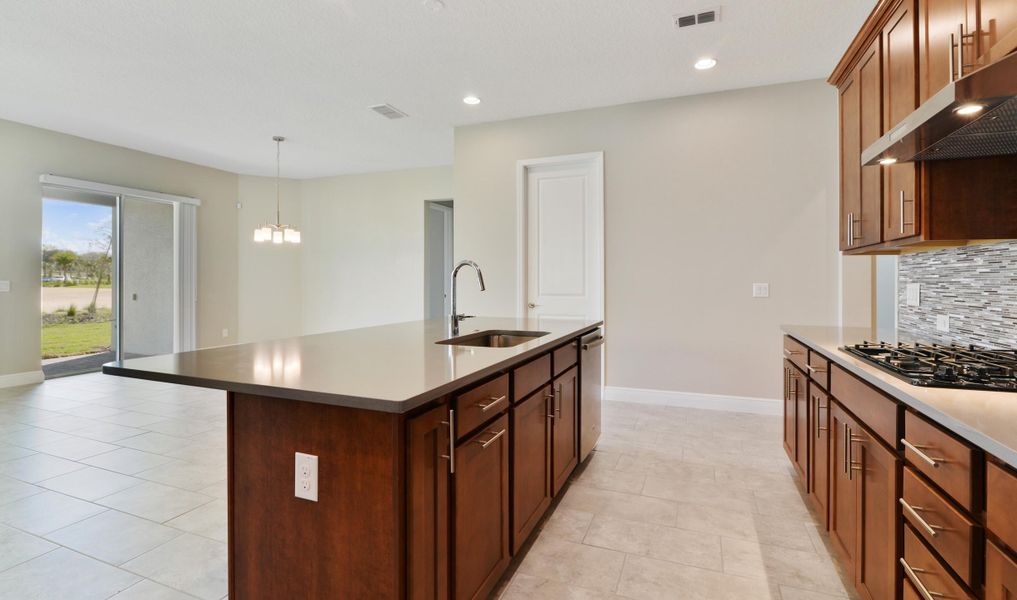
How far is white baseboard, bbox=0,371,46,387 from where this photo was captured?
16.4 feet

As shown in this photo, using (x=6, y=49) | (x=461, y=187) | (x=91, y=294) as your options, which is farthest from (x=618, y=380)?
(x=91, y=294)

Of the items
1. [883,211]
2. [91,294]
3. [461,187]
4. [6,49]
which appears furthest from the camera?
[91,294]

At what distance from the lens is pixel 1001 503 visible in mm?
875

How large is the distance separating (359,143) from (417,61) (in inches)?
94.9

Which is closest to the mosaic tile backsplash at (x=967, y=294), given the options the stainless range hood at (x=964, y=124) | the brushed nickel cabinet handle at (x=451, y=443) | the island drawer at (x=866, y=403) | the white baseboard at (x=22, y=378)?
the stainless range hood at (x=964, y=124)

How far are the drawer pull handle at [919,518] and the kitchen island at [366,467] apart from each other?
3.69ft

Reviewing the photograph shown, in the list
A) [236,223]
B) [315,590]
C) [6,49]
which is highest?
[6,49]

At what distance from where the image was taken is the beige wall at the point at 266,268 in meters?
7.45

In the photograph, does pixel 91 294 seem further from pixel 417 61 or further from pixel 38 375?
pixel 417 61

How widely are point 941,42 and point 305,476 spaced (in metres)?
2.44

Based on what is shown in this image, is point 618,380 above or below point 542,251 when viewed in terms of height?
below

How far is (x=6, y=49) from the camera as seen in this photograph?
11.3ft

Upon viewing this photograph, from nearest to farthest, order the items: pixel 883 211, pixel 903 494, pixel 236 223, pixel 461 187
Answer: pixel 903 494 → pixel 883 211 → pixel 461 187 → pixel 236 223

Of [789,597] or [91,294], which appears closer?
[789,597]
